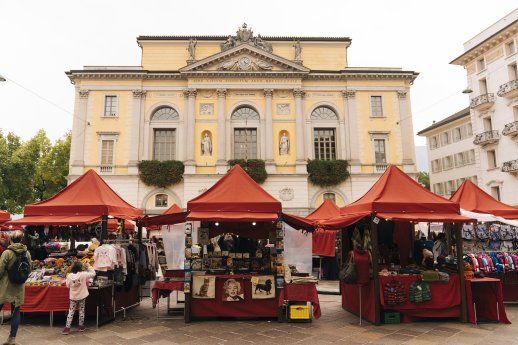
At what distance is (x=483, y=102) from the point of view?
94.2 ft

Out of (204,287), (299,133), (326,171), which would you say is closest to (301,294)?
(204,287)

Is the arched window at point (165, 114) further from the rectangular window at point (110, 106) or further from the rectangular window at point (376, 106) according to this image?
the rectangular window at point (376, 106)

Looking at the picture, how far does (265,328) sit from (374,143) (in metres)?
25.0

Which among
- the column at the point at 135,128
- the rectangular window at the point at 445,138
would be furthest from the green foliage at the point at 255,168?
the rectangular window at the point at 445,138

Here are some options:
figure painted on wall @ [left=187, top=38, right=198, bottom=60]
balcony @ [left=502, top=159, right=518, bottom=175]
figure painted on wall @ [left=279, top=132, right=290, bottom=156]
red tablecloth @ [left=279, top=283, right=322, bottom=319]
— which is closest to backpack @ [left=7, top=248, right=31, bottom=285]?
red tablecloth @ [left=279, top=283, right=322, bottom=319]

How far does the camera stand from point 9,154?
35.1 meters

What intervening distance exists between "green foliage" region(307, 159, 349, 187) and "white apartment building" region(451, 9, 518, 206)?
34.2 feet

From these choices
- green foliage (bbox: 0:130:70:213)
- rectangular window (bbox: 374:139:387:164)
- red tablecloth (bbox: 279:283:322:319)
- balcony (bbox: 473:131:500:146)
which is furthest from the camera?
green foliage (bbox: 0:130:70:213)

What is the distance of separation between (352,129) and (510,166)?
438 inches

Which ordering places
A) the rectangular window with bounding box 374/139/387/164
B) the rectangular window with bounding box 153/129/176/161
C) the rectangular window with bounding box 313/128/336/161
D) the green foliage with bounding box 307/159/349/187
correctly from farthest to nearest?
the rectangular window with bounding box 313/128/336/161 → the rectangular window with bounding box 374/139/387/164 → the rectangular window with bounding box 153/129/176/161 → the green foliage with bounding box 307/159/349/187

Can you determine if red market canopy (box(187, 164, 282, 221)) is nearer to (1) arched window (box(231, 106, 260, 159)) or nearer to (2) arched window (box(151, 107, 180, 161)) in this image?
(1) arched window (box(231, 106, 260, 159))

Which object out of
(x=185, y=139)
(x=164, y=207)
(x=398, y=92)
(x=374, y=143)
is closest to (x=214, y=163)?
(x=185, y=139)

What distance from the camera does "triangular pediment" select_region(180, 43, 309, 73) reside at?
30.0 meters

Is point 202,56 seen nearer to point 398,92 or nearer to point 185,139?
point 185,139
